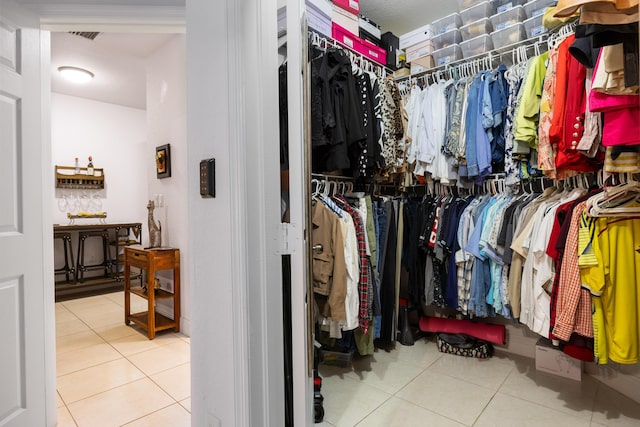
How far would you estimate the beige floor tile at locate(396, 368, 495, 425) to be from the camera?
5.83 feet

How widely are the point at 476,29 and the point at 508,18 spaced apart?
8.2 inches

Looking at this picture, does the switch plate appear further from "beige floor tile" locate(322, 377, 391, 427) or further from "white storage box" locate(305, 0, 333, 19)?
"white storage box" locate(305, 0, 333, 19)

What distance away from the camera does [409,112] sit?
260 centimetres

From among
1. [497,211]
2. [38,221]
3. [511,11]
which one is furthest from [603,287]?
[38,221]

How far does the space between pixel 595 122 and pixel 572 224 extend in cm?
50

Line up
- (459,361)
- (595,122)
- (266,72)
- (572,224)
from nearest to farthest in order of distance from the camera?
(266,72), (595,122), (572,224), (459,361)

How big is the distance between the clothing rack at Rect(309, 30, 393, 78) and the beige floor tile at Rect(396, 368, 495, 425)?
211 cm

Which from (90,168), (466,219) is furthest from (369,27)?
(90,168)

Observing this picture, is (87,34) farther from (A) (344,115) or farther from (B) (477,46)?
(B) (477,46)

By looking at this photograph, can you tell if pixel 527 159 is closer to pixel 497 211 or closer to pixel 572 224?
pixel 497 211

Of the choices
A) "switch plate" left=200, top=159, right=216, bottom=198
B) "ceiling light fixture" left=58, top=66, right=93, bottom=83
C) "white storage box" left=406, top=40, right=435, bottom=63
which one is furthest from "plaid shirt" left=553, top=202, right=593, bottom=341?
"ceiling light fixture" left=58, top=66, right=93, bottom=83

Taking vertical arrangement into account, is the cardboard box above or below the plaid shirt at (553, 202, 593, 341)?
below

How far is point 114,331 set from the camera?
305 cm

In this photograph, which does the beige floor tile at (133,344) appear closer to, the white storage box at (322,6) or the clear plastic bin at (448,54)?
the white storage box at (322,6)
